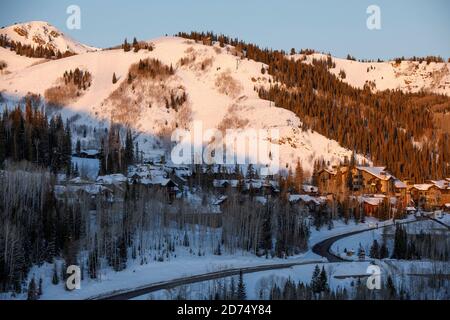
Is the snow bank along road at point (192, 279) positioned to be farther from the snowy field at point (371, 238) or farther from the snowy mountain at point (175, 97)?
the snowy mountain at point (175, 97)

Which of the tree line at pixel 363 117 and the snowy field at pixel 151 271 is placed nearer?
the snowy field at pixel 151 271

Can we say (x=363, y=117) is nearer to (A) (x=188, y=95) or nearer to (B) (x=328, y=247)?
(A) (x=188, y=95)

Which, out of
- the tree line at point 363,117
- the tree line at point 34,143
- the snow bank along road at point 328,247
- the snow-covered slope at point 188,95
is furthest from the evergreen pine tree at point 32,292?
the tree line at point 363,117

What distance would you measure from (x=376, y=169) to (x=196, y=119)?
5415 cm

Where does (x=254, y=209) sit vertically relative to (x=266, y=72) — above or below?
below

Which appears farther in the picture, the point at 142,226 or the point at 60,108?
the point at 60,108

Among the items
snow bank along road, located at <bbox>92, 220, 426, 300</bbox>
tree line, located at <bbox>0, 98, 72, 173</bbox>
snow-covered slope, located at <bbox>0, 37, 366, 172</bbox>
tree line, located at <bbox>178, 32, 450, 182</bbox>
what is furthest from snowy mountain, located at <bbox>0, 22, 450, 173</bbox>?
snow bank along road, located at <bbox>92, 220, 426, 300</bbox>

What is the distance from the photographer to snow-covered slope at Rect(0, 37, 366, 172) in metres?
140

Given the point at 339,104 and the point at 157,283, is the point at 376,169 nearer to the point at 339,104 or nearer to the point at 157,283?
the point at 339,104

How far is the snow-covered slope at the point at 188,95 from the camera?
140500 millimetres

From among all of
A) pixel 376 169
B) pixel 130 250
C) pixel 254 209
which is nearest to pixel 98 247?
pixel 130 250

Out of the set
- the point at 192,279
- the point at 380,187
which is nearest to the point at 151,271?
the point at 192,279

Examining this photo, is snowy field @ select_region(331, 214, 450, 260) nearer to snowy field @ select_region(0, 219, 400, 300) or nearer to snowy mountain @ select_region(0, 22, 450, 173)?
snowy field @ select_region(0, 219, 400, 300)

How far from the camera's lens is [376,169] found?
121 metres
